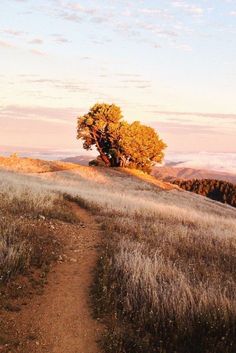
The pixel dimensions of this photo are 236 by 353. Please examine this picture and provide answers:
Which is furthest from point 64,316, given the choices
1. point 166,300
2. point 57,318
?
point 166,300

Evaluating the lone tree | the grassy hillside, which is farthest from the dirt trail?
the lone tree

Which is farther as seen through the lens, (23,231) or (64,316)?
(23,231)

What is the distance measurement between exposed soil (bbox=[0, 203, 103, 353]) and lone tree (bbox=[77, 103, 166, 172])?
2367 inches

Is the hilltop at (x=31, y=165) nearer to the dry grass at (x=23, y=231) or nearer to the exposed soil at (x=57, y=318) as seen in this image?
the dry grass at (x=23, y=231)

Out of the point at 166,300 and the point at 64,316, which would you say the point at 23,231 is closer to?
the point at 64,316

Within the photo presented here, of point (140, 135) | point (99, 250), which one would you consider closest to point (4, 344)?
point (99, 250)

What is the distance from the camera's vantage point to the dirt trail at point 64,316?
6.44 metres

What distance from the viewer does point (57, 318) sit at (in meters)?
7.17

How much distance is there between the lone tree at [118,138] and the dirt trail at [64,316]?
196ft

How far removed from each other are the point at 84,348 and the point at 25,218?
23.3 ft

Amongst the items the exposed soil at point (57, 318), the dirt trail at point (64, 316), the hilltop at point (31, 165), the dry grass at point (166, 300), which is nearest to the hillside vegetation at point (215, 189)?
the hilltop at point (31, 165)

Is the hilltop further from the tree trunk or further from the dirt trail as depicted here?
the dirt trail

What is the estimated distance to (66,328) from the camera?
689 centimetres

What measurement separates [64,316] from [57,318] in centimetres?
14
